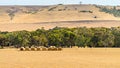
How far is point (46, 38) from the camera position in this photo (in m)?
78.7

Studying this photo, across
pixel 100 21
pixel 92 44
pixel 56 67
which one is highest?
pixel 56 67

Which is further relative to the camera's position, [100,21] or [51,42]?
[100,21]

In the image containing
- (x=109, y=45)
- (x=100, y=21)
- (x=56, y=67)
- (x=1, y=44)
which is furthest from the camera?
(x=100, y=21)

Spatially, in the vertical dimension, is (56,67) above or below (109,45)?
above

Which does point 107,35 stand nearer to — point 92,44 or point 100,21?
point 92,44

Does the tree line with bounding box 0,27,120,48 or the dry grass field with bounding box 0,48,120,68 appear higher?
the dry grass field with bounding box 0,48,120,68

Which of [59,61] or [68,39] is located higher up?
[59,61]

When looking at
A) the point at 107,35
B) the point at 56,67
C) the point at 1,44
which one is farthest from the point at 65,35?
the point at 56,67

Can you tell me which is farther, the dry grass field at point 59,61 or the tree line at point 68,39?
the tree line at point 68,39

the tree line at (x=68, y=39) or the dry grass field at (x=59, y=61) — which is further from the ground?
the dry grass field at (x=59, y=61)

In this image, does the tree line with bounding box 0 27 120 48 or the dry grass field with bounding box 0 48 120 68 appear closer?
the dry grass field with bounding box 0 48 120 68

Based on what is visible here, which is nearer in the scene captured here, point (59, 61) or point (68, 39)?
point (59, 61)

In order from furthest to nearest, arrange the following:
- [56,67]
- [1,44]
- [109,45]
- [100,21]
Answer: [100,21]
[1,44]
[109,45]
[56,67]

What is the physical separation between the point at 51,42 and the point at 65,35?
3281mm
